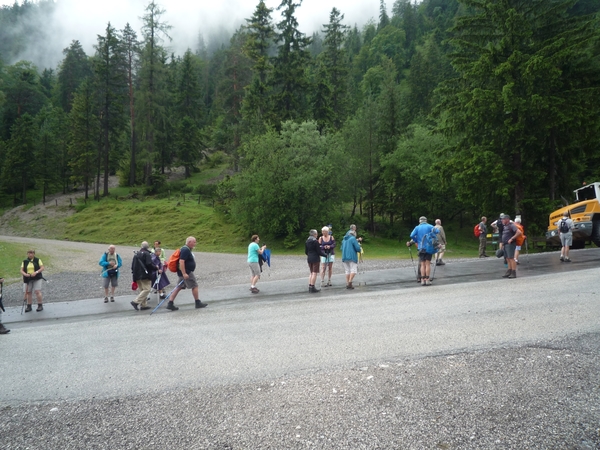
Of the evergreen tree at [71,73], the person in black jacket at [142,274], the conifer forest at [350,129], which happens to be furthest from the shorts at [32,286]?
the evergreen tree at [71,73]

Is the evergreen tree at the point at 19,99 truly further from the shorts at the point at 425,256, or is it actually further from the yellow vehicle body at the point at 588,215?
the yellow vehicle body at the point at 588,215

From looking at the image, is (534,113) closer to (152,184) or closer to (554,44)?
(554,44)

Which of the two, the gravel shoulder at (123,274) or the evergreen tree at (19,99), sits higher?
the evergreen tree at (19,99)

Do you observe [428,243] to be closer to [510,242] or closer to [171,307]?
[510,242]

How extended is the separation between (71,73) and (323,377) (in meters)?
101

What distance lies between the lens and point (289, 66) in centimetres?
3769

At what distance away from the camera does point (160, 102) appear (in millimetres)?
49844

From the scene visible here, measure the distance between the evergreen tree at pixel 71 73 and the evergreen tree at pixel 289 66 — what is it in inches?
2533

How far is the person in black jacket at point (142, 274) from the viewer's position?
464 inches

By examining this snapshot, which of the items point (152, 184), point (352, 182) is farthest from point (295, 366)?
point (152, 184)

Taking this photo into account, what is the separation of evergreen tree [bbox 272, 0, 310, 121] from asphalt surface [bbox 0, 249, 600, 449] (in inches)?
1212

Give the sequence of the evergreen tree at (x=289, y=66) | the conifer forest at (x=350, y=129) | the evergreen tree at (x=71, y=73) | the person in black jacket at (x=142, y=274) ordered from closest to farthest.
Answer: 1. the person in black jacket at (x=142, y=274)
2. the conifer forest at (x=350, y=129)
3. the evergreen tree at (x=289, y=66)
4. the evergreen tree at (x=71, y=73)

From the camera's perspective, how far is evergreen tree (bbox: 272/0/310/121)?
1485 inches

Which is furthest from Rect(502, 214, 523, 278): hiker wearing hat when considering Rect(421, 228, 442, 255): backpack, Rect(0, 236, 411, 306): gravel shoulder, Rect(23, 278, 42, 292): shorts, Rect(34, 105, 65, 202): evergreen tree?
Rect(34, 105, 65, 202): evergreen tree
